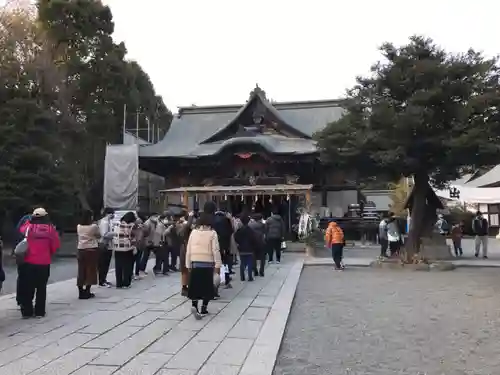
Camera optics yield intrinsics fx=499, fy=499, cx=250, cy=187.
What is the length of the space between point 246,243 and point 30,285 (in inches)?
193

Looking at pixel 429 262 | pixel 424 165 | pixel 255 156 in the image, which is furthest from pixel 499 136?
pixel 255 156

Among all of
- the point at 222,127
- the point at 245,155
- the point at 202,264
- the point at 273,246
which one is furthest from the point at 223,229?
the point at 222,127

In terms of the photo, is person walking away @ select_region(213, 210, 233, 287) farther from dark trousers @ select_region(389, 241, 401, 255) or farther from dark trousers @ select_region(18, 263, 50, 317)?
dark trousers @ select_region(389, 241, 401, 255)

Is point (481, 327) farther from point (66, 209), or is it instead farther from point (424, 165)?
point (66, 209)

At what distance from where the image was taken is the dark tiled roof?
2616 cm

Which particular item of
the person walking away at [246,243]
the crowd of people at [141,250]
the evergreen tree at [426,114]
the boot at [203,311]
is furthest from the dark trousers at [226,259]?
the evergreen tree at [426,114]

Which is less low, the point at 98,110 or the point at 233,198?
the point at 98,110

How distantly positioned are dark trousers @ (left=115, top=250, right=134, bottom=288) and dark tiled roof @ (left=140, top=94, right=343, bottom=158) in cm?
1547

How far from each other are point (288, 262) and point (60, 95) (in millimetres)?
16957

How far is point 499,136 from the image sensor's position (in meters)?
14.1

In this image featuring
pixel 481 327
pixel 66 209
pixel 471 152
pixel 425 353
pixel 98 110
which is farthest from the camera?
pixel 98 110

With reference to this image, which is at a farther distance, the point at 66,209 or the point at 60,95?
the point at 60,95

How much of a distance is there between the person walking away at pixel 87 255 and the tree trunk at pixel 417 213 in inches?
388

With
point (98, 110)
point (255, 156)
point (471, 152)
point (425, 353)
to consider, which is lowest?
point (425, 353)
